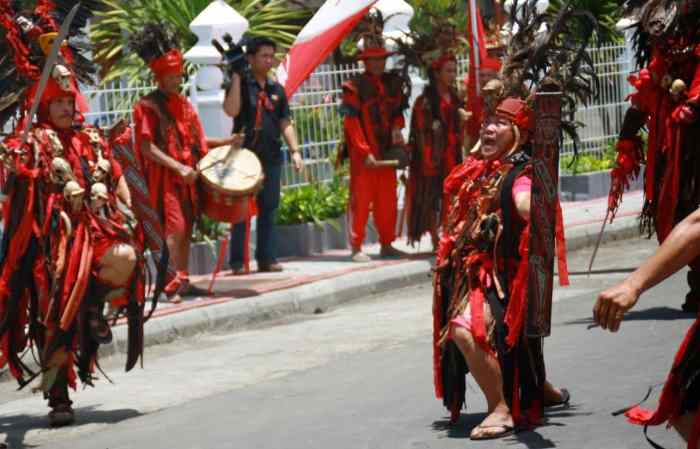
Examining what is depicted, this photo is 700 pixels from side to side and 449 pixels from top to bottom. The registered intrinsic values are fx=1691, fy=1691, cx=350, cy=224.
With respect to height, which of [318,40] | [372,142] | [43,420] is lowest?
[43,420]

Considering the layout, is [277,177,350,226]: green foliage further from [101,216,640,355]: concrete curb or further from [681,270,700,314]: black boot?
[681,270,700,314]: black boot

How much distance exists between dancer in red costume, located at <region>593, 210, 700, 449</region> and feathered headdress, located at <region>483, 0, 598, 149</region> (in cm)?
213

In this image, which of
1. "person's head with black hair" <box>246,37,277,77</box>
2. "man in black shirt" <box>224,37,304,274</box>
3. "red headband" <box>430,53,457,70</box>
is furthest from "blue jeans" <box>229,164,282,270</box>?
"red headband" <box>430,53,457,70</box>

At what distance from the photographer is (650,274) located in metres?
4.93

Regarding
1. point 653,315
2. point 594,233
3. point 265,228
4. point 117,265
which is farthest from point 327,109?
point 117,265

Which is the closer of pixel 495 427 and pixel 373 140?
pixel 495 427

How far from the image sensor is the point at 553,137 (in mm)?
7008

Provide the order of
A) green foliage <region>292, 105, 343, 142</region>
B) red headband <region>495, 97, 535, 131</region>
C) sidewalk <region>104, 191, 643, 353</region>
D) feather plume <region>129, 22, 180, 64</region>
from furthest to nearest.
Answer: green foliage <region>292, 105, 343, 142</region> < feather plume <region>129, 22, 180, 64</region> < sidewalk <region>104, 191, 643, 353</region> < red headband <region>495, 97, 535, 131</region>

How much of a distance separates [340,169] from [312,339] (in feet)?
18.1

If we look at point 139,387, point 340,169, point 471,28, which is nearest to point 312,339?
point 139,387

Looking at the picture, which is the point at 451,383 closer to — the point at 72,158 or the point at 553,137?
the point at 553,137

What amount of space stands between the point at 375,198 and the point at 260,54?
1.99 meters

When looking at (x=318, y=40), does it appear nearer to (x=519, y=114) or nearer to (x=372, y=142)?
(x=372, y=142)

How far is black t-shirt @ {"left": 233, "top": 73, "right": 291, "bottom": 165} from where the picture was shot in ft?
45.4
